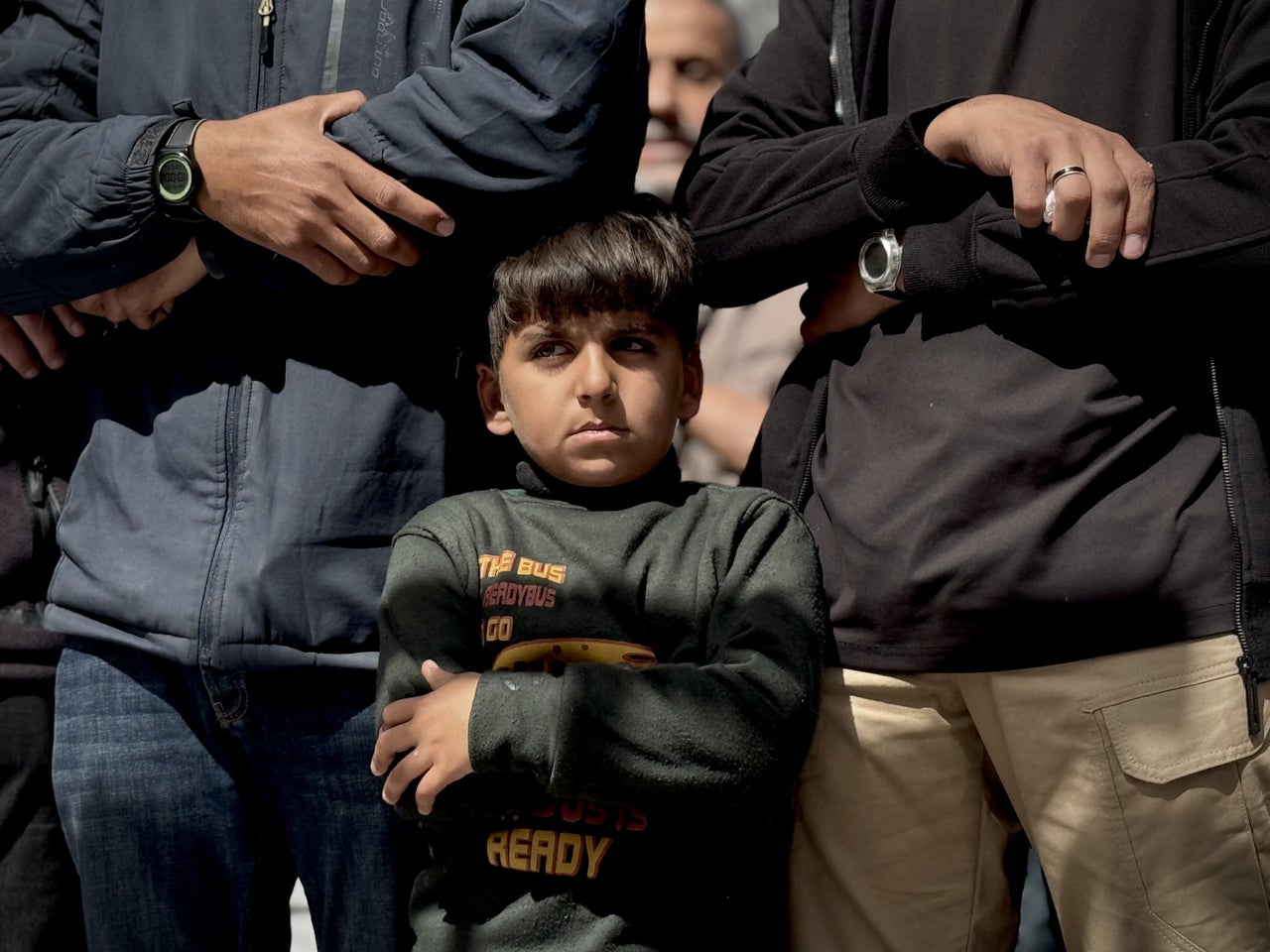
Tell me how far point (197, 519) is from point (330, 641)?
0.91 feet

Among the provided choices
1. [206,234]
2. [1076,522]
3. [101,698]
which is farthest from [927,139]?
[101,698]

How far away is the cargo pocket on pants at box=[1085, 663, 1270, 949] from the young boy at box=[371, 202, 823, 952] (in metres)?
0.43

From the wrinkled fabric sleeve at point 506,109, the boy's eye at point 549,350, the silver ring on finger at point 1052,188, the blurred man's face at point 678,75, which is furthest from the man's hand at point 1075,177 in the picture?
the blurred man's face at point 678,75

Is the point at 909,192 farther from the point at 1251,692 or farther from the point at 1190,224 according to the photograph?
the point at 1251,692

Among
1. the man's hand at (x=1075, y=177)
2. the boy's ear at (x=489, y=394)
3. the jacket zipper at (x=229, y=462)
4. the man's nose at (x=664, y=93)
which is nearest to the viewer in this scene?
the man's hand at (x=1075, y=177)

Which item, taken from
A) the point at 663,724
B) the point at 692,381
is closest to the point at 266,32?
the point at 692,381

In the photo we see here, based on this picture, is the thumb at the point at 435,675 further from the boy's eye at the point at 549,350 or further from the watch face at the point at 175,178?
the watch face at the point at 175,178

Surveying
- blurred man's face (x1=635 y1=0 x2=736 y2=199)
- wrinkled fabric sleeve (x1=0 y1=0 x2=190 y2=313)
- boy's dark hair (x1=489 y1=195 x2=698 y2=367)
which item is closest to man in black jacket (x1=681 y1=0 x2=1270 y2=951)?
boy's dark hair (x1=489 y1=195 x2=698 y2=367)

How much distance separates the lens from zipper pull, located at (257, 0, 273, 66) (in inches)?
81.0

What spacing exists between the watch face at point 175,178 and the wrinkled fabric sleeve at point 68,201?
0.02 m

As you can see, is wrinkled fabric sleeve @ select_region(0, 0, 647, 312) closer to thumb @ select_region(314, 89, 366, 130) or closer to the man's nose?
thumb @ select_region(314, 89, 366, 130)

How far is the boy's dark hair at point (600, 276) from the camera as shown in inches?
80.1

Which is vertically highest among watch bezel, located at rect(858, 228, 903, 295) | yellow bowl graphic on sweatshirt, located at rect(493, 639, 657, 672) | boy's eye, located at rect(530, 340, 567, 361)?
watch bezel, located at rect(858, 228, 903, 295)

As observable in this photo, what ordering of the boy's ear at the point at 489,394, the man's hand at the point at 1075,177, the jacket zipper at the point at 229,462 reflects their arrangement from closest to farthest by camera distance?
the man's hand at the point at 1075,177 < the jacket zipper at the point at 229,462 < the boy's ear at the point at 489,394
